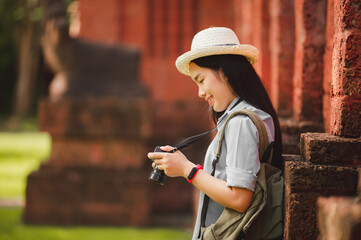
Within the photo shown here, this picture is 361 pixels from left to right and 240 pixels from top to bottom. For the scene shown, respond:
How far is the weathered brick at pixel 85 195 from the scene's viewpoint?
643 cm

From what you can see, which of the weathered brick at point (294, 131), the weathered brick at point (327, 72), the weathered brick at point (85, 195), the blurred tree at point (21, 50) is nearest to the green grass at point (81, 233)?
the weathered brick at point (85, 195)

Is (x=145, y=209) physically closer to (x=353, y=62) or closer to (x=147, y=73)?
(x=147, y=73)

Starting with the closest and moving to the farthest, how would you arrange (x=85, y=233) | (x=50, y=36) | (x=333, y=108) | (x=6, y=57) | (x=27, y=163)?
(x=333, y=108) → (x=85, y=233) → (x=50, y=36) → (x=27, y=163) → (x=6, y=57)

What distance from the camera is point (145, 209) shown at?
21.4ft

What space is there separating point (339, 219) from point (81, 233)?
5224 mm

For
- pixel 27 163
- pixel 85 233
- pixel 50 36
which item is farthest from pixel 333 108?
pixel 27 163

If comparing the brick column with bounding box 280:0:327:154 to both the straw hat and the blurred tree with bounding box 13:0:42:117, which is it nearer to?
the straw hat

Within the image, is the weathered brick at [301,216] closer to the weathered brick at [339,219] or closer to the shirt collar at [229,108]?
the shirt collar at [229,108]

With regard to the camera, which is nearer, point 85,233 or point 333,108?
point 333,108

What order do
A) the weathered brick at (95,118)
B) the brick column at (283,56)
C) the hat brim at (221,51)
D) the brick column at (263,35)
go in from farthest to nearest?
the weathered brick at (95,118), the brick column at (263,35), the brick column at (283,56), the hat brim at (221,51)

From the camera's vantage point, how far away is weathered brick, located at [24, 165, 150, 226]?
21.1ft

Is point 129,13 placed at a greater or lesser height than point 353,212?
greater

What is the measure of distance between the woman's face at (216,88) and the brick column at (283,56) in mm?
1614

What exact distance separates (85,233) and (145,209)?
0.82 meters
